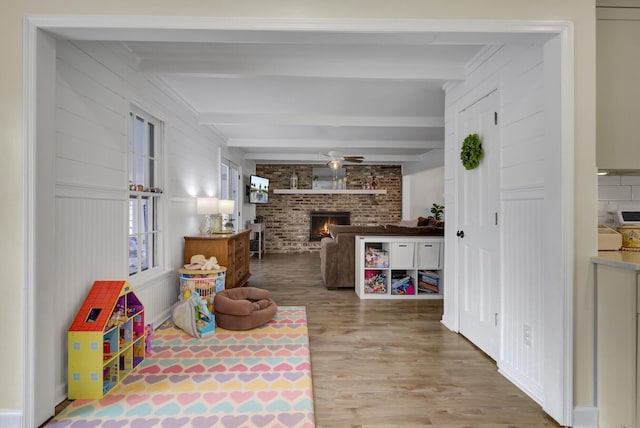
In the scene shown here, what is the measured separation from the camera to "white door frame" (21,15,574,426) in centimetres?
186

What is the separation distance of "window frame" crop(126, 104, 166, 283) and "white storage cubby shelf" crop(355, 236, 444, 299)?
2500 mm

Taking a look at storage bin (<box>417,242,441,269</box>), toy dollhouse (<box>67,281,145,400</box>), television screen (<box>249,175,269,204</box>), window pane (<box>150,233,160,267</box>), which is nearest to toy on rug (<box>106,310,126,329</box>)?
toy dollhouse (<box>67,281,145,400</box>)

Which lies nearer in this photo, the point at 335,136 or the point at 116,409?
the point at 116,409

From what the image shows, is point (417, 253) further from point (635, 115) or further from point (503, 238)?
point (635, 115)

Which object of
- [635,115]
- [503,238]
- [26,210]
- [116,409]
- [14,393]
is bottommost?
[116,409]

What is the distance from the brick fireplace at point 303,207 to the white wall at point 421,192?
0.41 m

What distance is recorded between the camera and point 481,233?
2924 millimetres

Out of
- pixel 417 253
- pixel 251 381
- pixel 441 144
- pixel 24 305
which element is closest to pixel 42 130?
pixel 24 305

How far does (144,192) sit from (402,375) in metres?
2.77

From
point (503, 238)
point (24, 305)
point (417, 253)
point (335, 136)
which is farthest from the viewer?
point (335, 136)

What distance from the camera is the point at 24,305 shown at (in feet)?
6.12

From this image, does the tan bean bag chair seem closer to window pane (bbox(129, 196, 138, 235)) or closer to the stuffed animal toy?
the stuffed animal toy

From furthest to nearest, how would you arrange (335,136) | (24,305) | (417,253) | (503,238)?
(335,136) < (417,253) < (503,238) < (24,305)

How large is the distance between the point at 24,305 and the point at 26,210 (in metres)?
0.51
